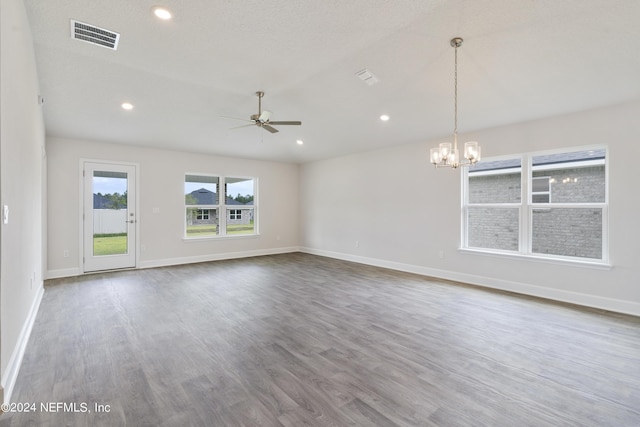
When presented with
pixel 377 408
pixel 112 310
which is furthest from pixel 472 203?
pixel 112 310

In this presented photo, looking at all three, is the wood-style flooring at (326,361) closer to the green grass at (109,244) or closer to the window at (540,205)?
the window at (540,205)

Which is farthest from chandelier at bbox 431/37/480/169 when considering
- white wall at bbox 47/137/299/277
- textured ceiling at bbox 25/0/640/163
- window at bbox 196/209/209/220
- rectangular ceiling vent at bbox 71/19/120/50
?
window at bbox 196/209/209/220

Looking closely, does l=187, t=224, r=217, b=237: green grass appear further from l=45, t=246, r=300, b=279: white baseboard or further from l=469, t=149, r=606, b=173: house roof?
l=469, t=149, r=606, b=173: house roof

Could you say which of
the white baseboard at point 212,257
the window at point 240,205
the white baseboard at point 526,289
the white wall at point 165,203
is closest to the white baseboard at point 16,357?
the white wall at point 165,203

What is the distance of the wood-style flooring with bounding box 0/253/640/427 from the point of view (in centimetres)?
189

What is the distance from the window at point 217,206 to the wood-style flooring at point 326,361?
9.69 feet

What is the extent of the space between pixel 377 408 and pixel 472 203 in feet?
14.1

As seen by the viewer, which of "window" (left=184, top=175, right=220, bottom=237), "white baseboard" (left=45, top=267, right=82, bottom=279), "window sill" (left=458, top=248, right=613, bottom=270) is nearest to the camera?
"window sill" (left=458, top=248, right=613, bottom=270)

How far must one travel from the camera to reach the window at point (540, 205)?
4.09 meters

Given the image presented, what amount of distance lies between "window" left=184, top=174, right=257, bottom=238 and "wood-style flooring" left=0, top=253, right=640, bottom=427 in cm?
295

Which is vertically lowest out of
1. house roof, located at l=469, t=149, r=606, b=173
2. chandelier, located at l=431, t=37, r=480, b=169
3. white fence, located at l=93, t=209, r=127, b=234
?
white fence, located at l=93, t=209, r=127, b=234

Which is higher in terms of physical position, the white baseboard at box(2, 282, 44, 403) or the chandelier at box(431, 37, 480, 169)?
the chandelier at box(431, 37, 480, 169)

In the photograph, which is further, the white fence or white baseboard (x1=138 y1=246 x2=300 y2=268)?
white baseboard (x1=138 y1=246 x2=300 y2=268)

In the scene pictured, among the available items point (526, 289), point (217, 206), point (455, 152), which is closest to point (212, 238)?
point (217, 206)
